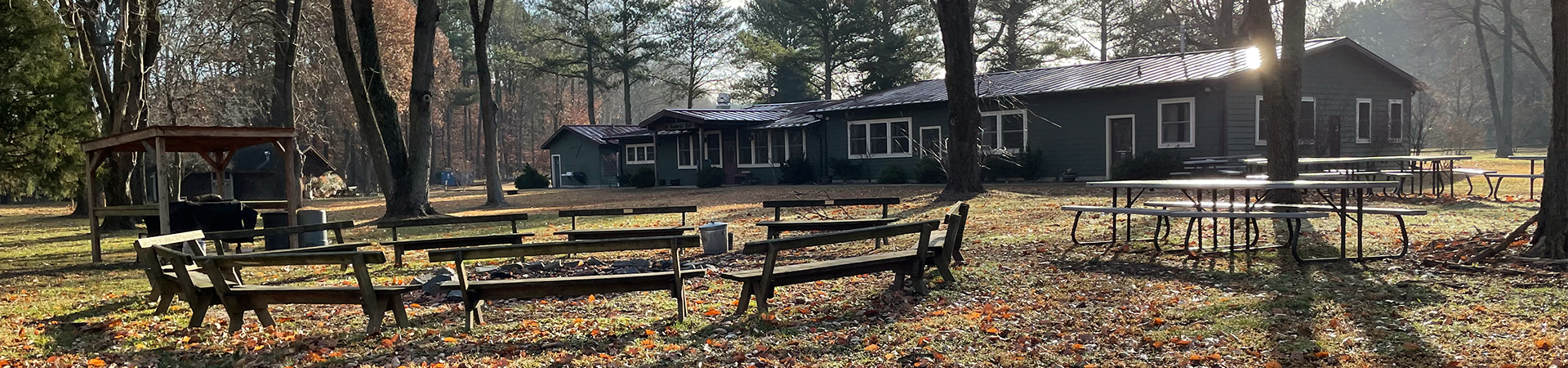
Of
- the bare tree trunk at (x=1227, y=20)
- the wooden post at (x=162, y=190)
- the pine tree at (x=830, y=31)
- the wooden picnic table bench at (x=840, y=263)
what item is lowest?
the wooden picnic table bench at (x=840, y=263)

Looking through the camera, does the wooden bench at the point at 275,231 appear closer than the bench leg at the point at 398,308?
No

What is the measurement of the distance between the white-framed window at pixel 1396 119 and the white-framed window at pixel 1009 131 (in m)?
9.30

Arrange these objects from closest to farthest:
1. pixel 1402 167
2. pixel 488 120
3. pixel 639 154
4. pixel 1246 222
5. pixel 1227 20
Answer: pixel 1246 222, pixel 1402 167, pixel 1227 20, pixel 488 120, pixel 639 154

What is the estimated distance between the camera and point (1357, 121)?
2680 centimetres

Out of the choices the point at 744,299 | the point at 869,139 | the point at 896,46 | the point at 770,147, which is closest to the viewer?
the point at 744,299

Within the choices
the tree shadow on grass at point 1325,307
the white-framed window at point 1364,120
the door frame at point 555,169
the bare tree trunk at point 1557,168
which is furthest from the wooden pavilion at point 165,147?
the door frame at point 555,169

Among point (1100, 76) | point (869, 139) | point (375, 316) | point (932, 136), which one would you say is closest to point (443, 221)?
point (375, 316)

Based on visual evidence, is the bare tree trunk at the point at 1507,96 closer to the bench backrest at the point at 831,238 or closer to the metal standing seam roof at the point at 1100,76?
the metal standing seam roof at the point at 1100,76

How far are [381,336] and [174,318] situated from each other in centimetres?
199

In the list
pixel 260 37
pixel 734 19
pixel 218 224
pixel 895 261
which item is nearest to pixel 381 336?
pixel 895 261

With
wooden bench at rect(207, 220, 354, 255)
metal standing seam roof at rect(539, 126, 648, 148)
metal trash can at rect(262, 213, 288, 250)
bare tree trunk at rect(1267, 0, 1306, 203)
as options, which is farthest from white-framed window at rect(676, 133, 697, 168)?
wooden bench at rect(207, 220, 354, 255)

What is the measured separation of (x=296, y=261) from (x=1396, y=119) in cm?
2850

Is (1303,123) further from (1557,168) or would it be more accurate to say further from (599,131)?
(599,131)

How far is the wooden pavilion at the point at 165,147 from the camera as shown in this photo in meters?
11.4
